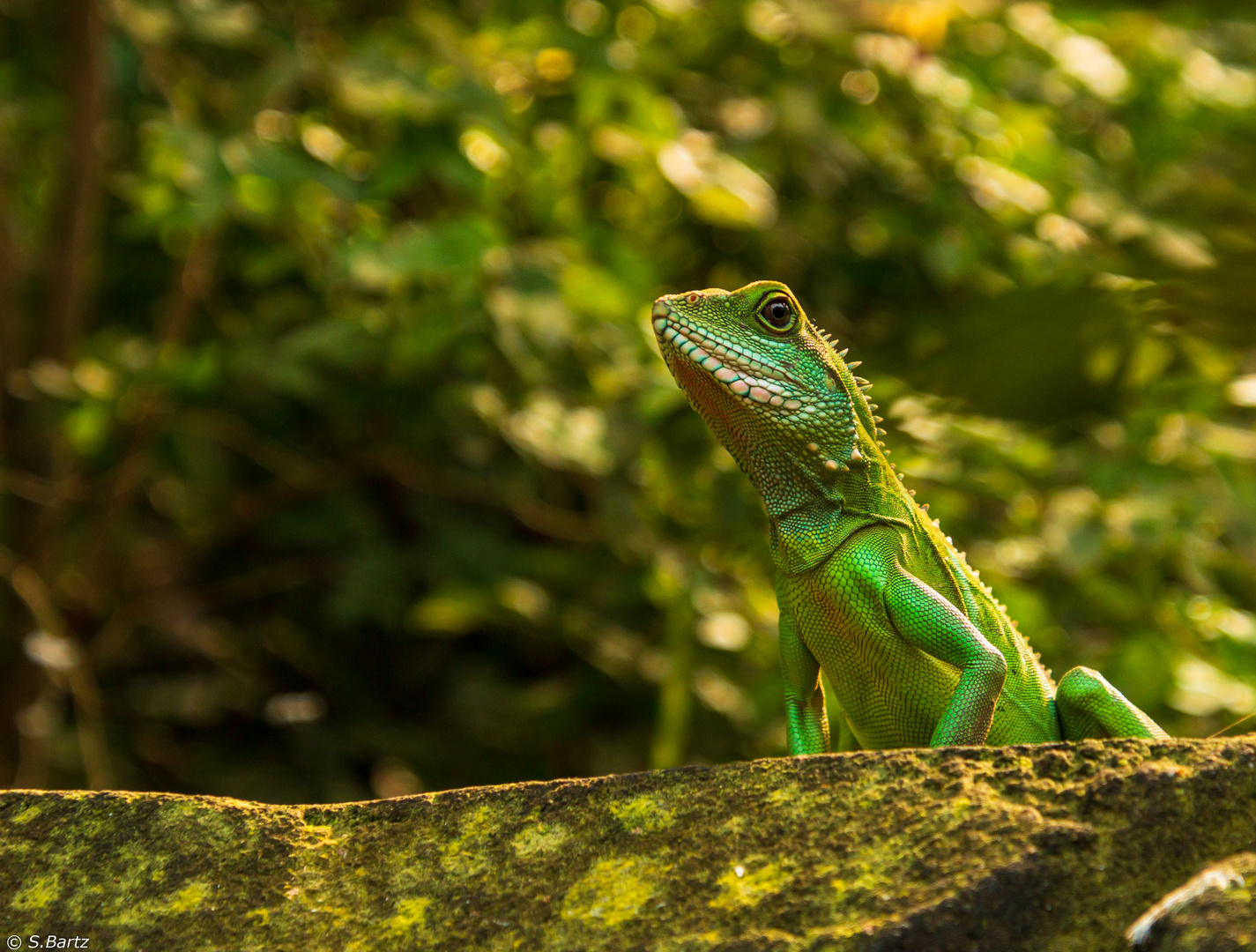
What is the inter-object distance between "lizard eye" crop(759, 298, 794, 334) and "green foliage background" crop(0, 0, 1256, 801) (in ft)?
3.43

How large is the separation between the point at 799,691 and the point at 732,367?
2.91 ft

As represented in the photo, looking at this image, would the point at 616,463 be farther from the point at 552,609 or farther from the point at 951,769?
the point at 951,769

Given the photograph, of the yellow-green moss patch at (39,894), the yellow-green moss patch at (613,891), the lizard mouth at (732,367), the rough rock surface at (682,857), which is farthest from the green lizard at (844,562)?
the yellow-green moss patch at (39,894)

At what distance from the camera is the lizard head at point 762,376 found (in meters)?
3.18

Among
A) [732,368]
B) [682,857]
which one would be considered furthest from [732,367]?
[682,857]

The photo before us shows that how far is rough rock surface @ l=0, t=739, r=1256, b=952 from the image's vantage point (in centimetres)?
200

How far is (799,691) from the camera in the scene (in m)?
3.15

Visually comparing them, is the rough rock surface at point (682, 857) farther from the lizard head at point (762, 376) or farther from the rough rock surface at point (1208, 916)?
the lizard head at point (762, 376)

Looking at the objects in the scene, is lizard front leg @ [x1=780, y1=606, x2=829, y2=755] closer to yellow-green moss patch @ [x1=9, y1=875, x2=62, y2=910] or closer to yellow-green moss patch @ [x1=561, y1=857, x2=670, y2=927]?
yellow-green moss patch @ [x1=561, y1=857, x2=670, y2=927]

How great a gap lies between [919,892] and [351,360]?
4.02 meters

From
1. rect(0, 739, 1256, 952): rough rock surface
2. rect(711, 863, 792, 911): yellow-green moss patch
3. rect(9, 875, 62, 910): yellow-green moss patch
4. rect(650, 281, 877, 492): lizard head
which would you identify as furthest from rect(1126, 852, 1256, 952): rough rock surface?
rect(9, 875, 62, 910): yellow-green moss patch

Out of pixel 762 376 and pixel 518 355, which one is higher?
pixel 762 376

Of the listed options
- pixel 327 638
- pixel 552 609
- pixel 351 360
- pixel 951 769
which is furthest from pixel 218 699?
pixel 951 769

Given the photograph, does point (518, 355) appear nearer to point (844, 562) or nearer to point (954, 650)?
point (844, 562)
